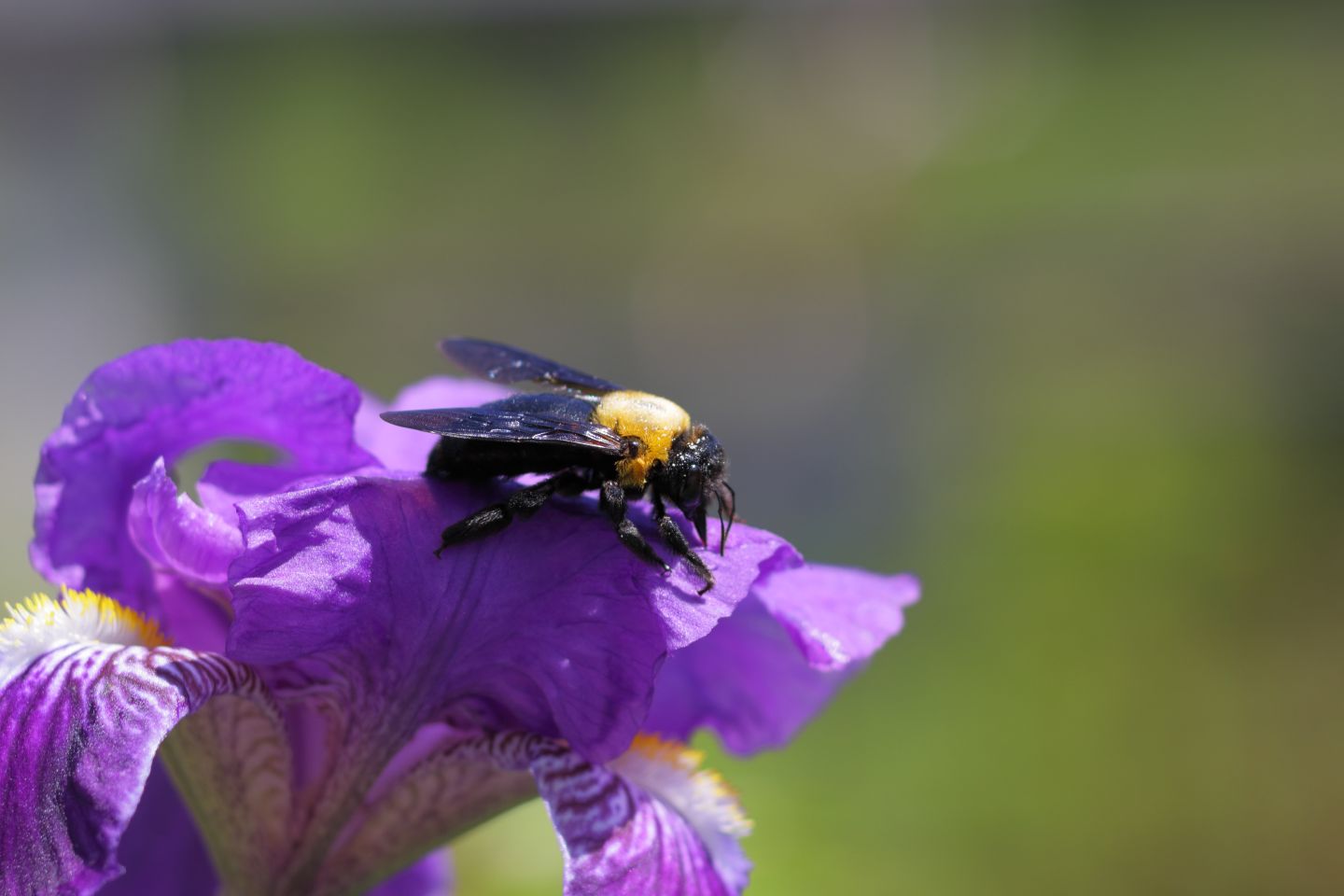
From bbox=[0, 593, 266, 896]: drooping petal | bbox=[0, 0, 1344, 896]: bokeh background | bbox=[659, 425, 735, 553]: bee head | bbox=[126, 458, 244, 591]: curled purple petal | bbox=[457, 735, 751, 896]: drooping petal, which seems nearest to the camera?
bbox=[0, 593, 266, 896]: drooping petal

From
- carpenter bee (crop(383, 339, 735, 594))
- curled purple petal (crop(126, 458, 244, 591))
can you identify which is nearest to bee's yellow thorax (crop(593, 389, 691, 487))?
carpenter bee (crop(383, 339, 735, 594))

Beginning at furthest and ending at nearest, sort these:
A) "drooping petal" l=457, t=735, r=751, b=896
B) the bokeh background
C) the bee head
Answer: the bokeh background < the bee head < "drooping petal" l=457, t=735, r=751, b=896

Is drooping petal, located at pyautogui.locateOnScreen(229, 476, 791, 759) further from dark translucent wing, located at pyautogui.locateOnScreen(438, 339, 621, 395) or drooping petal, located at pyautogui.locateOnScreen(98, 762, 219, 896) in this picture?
drooping petal, located at pyautogui.locateOnScreen(98, 762, 219, 896)

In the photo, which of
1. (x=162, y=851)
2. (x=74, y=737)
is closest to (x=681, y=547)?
(x=74, y=737)

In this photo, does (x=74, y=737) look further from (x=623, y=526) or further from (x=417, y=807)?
(x=623, y=526)

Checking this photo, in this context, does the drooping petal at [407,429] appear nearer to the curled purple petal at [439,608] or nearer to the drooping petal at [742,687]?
the curled purple petal at [439,608]

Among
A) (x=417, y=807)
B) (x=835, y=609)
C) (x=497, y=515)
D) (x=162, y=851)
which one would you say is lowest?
(x=162, y=851)

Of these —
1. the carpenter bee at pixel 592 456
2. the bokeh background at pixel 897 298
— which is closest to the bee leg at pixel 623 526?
the carpenter bee at pixel 592 456

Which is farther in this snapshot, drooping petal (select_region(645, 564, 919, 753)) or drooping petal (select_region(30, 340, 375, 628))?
drooping petal (select_region(645, 564, 919, 753))
